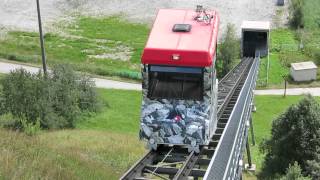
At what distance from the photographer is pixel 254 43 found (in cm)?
5978

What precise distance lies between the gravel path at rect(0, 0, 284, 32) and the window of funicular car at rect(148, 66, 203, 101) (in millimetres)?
62600

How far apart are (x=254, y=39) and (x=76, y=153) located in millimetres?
40875

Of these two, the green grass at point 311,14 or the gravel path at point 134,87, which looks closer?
the gravel path at point 134,87

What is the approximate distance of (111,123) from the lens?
45656 mm

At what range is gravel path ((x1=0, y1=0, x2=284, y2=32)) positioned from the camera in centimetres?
8144

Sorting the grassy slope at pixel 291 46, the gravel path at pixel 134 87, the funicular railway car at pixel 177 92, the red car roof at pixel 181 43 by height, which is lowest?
the gravel path at pixel 134 87

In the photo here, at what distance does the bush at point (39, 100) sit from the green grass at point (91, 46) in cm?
1774

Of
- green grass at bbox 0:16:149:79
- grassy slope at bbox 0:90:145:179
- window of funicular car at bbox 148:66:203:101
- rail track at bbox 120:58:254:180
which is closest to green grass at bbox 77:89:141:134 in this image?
grassy slope at bbox 0:90:145:179

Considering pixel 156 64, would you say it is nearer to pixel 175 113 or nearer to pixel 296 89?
pixel 175 113

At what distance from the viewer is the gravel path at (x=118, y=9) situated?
8144cm

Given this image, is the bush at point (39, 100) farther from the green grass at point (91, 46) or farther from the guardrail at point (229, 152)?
the green grass at point (91, 46)

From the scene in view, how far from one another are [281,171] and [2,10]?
6343 cm

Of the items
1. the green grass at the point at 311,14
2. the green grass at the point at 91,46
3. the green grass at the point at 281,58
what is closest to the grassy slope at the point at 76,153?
the green grass at the point at 91,46

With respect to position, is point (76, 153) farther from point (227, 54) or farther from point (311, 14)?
point (311, 14)
